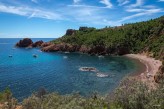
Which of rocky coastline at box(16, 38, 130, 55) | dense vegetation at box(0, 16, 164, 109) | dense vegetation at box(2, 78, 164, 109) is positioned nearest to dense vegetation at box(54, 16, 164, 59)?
dense vegetation at box(0, 16, 164, 109)

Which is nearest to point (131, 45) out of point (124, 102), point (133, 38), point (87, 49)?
point (133, 38)

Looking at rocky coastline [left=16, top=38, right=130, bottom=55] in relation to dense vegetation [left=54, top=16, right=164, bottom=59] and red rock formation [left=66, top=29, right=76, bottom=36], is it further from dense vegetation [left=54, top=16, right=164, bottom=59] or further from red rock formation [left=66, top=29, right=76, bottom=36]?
red rock formation [left=66, top=29, right=76, bottom=36]

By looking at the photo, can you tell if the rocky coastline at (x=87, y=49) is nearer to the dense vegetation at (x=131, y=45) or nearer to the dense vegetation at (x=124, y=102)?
the dense vegetation at (x=131, y=45)

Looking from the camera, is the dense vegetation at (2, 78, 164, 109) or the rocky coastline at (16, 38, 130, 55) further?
the rocky coastline at (16, 38, 130, 55)

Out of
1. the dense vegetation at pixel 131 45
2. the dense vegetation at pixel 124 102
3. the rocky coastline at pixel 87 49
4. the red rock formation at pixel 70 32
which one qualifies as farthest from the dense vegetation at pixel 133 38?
the dense vegetation at pixel 124 102

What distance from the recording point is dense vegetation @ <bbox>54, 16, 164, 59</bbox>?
4492 inches

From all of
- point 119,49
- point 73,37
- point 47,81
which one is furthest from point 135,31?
point 47,81

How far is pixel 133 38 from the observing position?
12950cm

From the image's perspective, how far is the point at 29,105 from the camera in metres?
23.7

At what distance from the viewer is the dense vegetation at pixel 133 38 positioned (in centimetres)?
11410

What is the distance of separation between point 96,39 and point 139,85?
11253 centimetres

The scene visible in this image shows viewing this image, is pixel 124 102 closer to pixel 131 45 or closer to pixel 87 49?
pixel 131 45

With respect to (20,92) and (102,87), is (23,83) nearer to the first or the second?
(20,92)

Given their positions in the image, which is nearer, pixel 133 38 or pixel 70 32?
pixel 133 38
